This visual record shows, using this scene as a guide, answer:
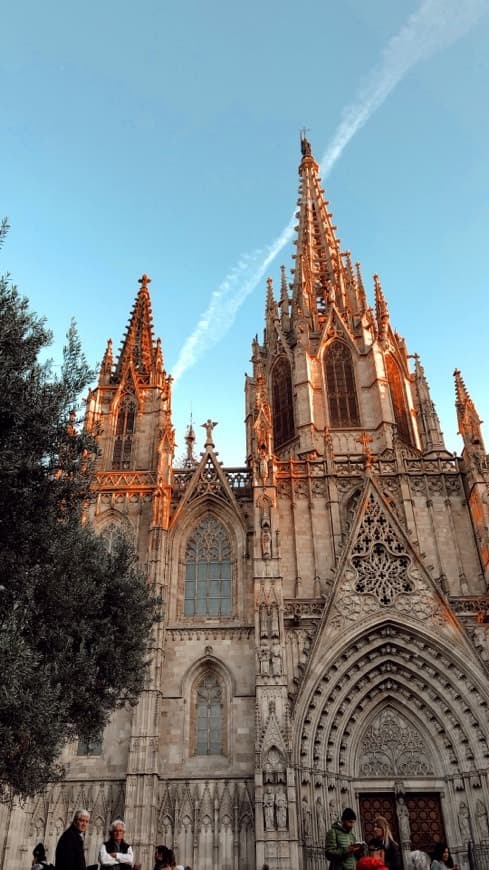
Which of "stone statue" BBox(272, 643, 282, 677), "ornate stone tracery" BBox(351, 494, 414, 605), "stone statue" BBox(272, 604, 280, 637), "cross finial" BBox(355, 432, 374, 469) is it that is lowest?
"stone statue" BBox(272, 643, 282, 677)

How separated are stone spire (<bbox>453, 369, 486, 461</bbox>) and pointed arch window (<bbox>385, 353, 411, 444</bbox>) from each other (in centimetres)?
325

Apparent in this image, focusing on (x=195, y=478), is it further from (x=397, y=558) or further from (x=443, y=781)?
(x=443, y=781)

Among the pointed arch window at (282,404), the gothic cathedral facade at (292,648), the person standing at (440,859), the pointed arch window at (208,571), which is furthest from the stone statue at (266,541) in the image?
the person standing at (440,859)

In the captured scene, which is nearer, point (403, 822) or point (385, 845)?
point (385, 845)

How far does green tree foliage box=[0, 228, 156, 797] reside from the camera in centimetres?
1206

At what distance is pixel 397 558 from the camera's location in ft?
76.8

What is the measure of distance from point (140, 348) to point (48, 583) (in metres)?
18.9

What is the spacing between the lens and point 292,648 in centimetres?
2180

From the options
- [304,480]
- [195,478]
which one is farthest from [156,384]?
[304,480]

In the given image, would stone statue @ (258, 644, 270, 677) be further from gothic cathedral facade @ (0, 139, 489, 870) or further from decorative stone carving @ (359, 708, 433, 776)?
decorative stone carving @ (359, 708, 433, 776)

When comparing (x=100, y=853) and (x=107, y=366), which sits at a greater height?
(x=107, y=366)

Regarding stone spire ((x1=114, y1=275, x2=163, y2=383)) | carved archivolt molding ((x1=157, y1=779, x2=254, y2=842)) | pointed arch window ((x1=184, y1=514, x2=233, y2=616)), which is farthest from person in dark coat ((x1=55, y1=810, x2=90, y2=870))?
stone spire ((x1=114, y1=275, x2=163, y2=383))

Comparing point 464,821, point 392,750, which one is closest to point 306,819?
point 392,750

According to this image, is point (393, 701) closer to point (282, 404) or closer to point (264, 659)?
point (264, 659)
